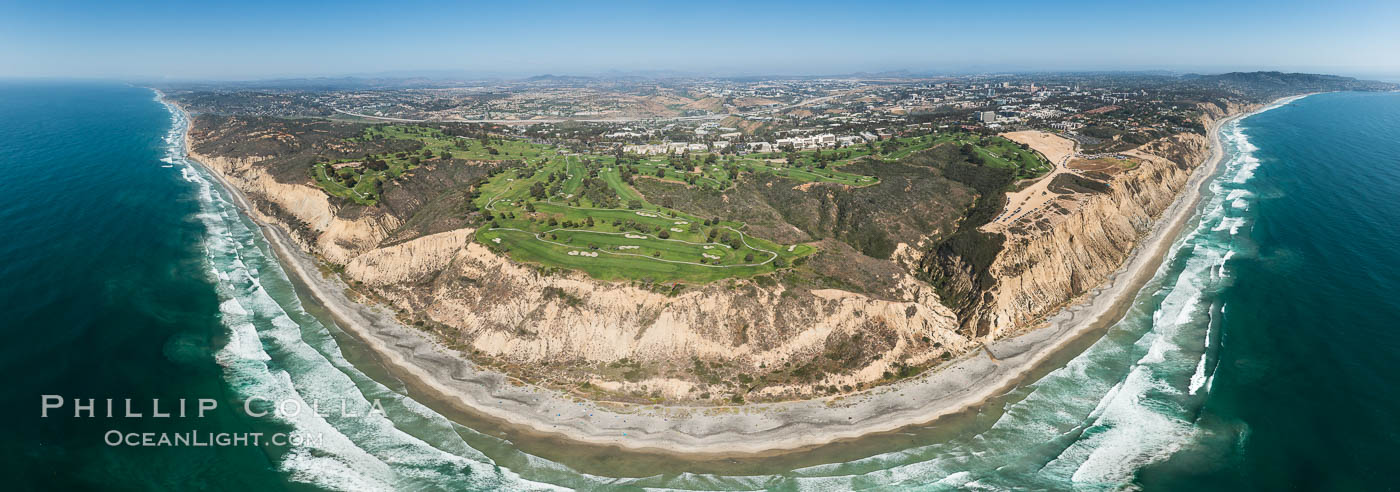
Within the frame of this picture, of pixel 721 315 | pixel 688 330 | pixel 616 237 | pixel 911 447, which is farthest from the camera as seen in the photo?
pixel 616 237

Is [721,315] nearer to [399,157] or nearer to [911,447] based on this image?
[911,447]

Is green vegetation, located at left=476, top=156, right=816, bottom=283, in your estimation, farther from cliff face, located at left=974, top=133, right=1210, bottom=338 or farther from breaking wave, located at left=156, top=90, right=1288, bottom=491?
cliff face, located at left=974, top=133, right=1210, bottom=338

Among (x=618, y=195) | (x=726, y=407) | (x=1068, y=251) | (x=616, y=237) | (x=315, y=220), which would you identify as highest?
(x=618, y=195)

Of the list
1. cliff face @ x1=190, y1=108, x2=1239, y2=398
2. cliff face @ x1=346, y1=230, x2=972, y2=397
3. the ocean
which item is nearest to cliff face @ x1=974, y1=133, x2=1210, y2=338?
cliff face @ x1=190, y1=108, x2=1239, y2=398

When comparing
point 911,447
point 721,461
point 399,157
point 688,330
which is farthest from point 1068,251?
point 399,157

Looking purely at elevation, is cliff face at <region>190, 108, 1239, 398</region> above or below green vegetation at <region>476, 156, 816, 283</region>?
below

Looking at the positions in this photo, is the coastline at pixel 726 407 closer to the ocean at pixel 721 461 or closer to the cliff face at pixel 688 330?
the ocean at pixel 721 461
